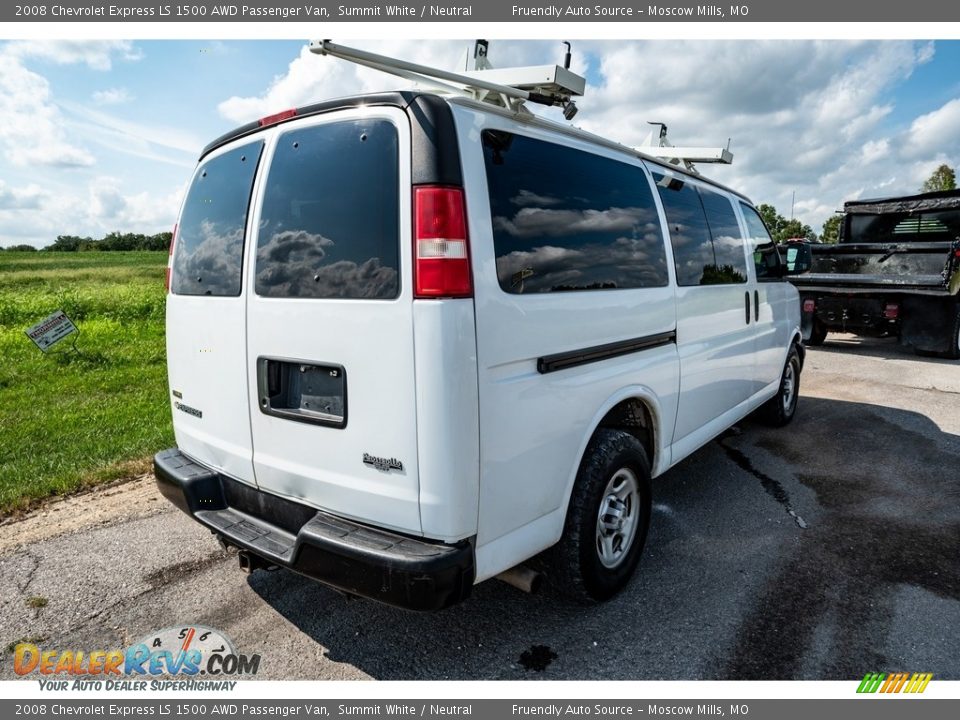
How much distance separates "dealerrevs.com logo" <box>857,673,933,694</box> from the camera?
2482mm

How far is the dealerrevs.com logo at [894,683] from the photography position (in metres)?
2.48

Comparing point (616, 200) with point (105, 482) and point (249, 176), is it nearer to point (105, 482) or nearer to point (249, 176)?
point (249, 176)

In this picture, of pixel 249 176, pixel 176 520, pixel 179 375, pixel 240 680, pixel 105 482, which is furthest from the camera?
pixel 105 482

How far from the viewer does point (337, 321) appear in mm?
2305

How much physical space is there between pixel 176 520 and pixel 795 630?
3595 millimetres

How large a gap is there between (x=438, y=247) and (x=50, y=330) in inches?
319

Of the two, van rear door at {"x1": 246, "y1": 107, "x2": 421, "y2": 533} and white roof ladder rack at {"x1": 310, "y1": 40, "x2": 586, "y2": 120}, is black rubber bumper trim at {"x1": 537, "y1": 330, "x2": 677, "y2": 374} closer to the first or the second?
van rear door at {"x1": 246, "y1": 107, "x2": 421, "y2": 533}

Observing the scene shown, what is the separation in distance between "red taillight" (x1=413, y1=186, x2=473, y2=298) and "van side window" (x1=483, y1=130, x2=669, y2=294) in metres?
0.21

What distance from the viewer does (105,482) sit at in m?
4.51

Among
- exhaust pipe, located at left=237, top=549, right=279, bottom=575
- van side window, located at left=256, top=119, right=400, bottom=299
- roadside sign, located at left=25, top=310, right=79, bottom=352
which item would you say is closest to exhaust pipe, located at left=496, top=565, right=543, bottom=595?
exhaust pipe, located at left=237, top=549, right=279, bottom=575

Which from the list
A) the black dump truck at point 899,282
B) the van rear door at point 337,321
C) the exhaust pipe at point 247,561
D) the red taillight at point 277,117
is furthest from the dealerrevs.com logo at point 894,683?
the black dump truck at point 899,282

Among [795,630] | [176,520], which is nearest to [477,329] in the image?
[795,630]

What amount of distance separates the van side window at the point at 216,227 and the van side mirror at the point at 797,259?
4.65 meters

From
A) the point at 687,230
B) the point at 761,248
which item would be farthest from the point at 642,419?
the point at 761,248
